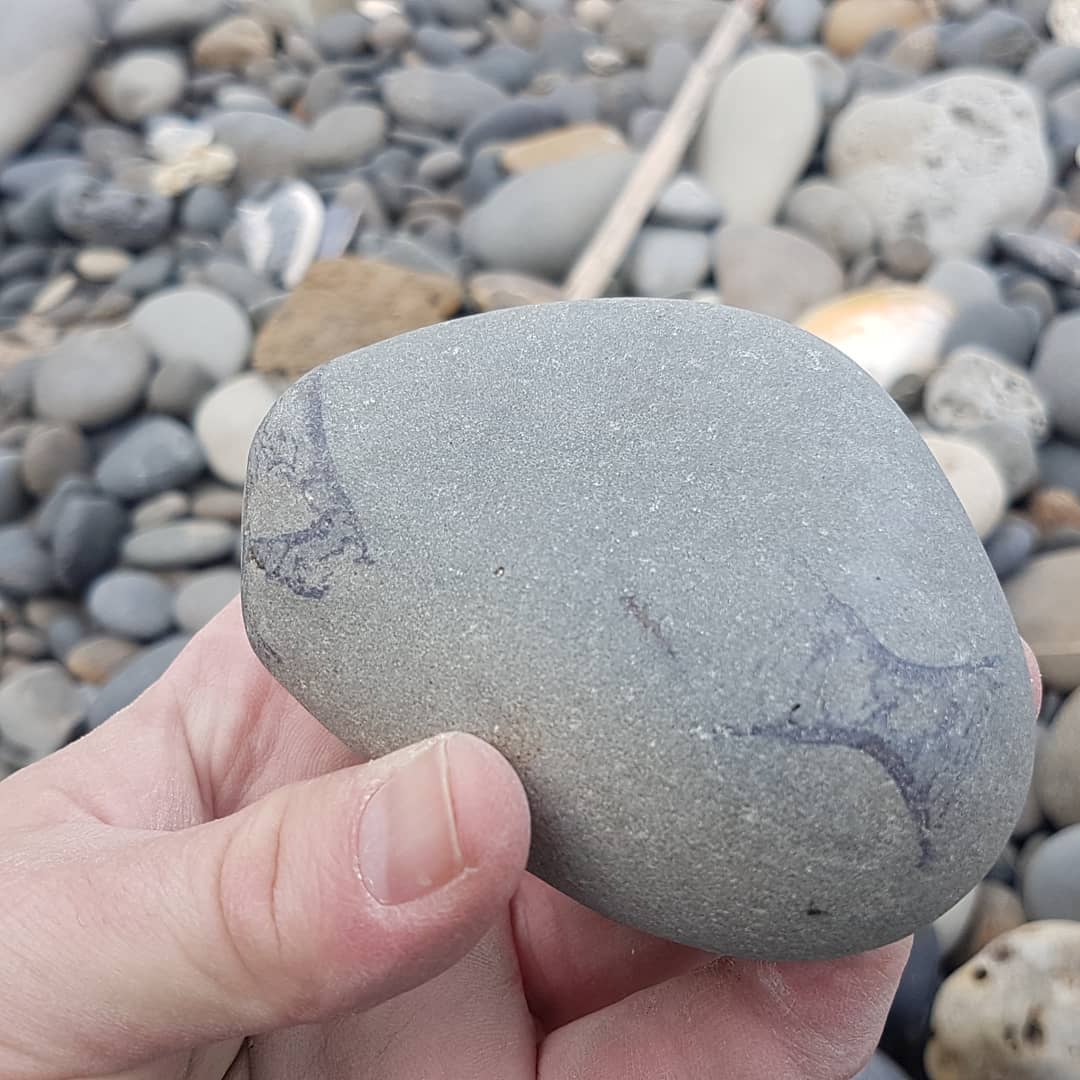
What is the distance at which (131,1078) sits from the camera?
744mm

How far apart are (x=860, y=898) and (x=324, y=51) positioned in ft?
11.8

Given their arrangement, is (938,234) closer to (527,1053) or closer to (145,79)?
(527,1053)

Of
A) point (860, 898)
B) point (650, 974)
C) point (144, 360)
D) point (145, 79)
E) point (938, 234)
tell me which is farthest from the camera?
point (145, 79)

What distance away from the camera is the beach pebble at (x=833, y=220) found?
252 centimetres

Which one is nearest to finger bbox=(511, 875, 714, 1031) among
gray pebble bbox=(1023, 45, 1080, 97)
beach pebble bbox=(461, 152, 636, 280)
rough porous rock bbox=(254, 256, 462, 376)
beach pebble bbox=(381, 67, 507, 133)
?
rough porous rock bbox=(254, 256, 462, 376)

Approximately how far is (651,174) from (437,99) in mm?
890

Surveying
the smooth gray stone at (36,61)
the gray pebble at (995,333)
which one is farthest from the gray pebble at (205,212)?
the gray pebble at (995,333)

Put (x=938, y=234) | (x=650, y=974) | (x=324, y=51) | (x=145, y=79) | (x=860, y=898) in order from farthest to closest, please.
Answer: (x=324, y=51) < (x=145, y=79) < (x=938, y=234) < (x=650, y=974) < (x=860, y=898)

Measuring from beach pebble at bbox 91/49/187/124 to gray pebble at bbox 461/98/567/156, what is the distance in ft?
3.37

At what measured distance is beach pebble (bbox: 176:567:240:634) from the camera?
6.30ft

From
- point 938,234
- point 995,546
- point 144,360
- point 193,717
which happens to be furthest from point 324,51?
point 193,717

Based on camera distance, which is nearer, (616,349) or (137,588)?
(616,349)

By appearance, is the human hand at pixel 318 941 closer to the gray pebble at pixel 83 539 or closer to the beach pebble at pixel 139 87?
the gray pebble at pixel 83 539

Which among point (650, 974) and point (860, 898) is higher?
point (860, 898)
